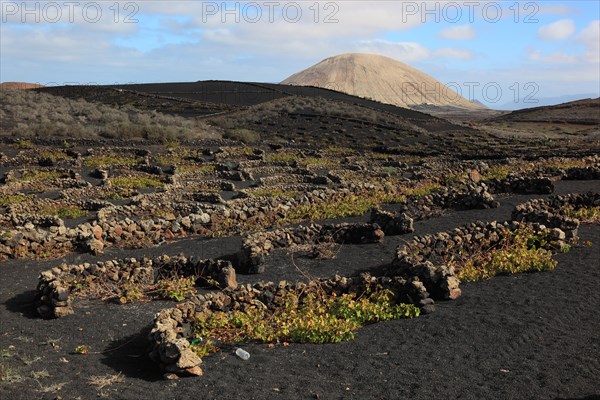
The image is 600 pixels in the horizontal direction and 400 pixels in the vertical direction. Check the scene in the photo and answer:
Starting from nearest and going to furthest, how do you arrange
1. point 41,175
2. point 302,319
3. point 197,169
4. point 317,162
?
point 302,319
point 41,175
point 197,169
point 317,162

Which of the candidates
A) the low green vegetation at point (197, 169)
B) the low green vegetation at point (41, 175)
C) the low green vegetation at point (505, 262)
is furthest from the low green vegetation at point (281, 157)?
the low green vegetation at point (505, 262)

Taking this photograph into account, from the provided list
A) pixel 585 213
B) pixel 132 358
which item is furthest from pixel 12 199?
pixel 585 213

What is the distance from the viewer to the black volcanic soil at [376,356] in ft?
23.3

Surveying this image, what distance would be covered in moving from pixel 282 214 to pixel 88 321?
9.17 m

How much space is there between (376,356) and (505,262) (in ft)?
17.0

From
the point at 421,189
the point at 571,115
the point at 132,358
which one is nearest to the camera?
the point at 132,358

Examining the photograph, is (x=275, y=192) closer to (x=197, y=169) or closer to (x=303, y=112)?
(x=197, y=169)

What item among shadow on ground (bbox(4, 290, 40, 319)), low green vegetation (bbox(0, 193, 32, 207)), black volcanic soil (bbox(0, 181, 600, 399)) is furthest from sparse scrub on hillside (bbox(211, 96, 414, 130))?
black volcanic soil (bbox(0, 181, 600, 399))

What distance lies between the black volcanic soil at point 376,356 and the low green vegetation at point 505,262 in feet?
1.70

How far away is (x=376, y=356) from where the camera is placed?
322 inches

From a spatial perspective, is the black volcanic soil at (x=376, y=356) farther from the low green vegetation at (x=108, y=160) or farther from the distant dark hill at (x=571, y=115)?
the distant dark hill at (x=571, y=115)

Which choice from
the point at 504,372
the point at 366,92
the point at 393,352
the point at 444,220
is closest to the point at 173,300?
the point at 393,352

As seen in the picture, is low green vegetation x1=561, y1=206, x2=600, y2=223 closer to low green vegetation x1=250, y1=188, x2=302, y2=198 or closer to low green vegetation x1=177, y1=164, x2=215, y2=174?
low green vegetation x1=250, y1=188, x2=302, y2=198

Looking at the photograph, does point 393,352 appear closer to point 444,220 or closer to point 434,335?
point 434,335
